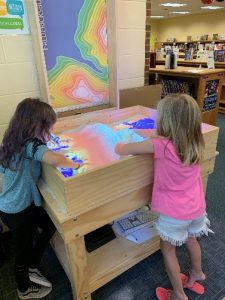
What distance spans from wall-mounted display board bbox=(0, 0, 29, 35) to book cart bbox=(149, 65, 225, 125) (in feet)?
7.90

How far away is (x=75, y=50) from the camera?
4.67 feet

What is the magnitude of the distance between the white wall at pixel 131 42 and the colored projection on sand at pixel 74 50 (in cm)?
14

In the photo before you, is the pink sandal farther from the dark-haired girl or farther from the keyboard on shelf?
the dark-haired girl

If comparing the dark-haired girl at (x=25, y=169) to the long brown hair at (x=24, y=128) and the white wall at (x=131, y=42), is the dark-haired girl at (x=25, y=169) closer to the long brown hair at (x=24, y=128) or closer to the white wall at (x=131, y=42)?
the long brown hair at (x=24, y=128)

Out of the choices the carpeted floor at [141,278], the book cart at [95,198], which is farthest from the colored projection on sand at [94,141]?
the carpeted floor at [141,278]

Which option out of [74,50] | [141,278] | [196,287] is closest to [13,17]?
[74,50]

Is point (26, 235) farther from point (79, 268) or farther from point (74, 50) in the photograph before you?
point (74, 50)

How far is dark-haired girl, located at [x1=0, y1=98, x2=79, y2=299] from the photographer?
98 centimetres

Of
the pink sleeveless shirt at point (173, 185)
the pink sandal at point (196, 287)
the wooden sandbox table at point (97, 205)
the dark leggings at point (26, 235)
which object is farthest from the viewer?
the pink sandal at point (196, 287)

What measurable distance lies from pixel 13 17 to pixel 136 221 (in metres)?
1.35

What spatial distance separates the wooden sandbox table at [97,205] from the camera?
2.84 ft

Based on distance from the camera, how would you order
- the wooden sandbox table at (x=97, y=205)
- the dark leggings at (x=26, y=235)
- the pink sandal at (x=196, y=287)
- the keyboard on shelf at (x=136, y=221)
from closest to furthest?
1. the wooden sandbox table at (x=97, y=205)
2. the dark leggings at (x=26, y=235)
3. the pink sandal at (x=196, y=287)
4. the keyboard on shelf at (x=136, y=221)

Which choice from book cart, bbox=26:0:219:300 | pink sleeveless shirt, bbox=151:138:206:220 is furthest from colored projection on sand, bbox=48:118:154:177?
pink sleeveless shirt, bbox=151:138:206:220

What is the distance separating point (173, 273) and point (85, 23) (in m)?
1.43
